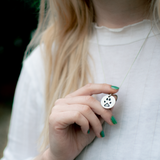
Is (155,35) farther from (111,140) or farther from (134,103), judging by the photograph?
(111,140)

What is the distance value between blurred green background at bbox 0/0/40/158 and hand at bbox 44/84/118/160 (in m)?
1.56

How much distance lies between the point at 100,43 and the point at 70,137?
1.82 ft

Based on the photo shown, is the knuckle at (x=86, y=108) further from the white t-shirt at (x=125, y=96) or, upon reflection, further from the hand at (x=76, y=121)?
the white t-shirt at (x=125, y=96)

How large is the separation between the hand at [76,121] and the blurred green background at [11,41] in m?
1.56

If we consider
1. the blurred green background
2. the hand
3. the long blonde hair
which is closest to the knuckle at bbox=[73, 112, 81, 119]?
the hand

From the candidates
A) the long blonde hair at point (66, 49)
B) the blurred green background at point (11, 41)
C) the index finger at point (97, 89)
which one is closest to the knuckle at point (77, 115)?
the index finger at point (97, 89)

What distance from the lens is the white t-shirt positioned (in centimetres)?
82

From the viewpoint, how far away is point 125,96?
90 centimetres

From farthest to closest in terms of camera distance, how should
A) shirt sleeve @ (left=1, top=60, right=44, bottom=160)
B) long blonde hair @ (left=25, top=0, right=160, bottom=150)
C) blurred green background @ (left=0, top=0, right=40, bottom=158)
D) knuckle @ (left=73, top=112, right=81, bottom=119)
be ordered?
1. blurred green background @ (left=0, top=0, right=40, bottom=158)
2. shirt sleeve @ (left=1, top=60, right=44, bottom=160)
3. long blonde hair @ (left=25, top=0, right=160, bottom=150)
4. knuckle @ (left=73, top=112, right=81, bottom=119)

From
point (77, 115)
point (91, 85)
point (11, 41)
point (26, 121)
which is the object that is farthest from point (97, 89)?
point (11, 41)

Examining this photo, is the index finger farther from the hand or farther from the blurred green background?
the blurred green background

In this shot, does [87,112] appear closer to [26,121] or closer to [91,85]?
[91,85]

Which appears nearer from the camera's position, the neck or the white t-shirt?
the white t-shirt

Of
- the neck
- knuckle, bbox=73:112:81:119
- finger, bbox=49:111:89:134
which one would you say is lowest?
finger, bbox=49:111:89:134
